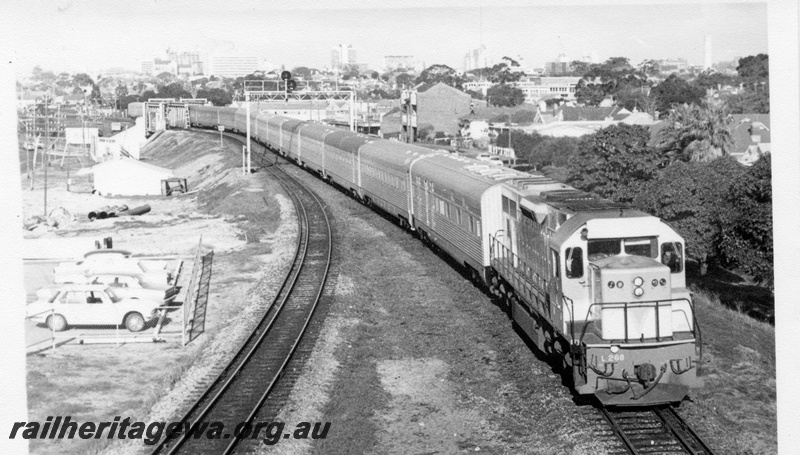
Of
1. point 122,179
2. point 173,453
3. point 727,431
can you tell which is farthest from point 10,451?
point 122,179

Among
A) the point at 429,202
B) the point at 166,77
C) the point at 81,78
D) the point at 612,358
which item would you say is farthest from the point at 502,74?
the point at 612,358

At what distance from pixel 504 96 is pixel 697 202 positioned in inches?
4484

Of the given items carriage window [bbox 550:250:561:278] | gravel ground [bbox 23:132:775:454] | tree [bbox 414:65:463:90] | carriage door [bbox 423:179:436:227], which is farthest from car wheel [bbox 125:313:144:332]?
tree [bbox 414:65:463:90]

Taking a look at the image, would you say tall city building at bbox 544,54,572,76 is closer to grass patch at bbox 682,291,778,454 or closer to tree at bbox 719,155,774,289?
tree at bbox 719,155,774,289

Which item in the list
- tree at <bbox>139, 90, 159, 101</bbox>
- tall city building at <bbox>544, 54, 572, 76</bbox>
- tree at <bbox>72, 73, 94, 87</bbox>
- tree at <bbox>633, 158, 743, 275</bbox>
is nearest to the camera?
tree at <bbox>633, 158, 743, 275</bbox>

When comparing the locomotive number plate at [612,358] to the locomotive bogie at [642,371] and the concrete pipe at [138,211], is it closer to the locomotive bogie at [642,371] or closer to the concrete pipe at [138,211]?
the locomotive bogie at [642,371]

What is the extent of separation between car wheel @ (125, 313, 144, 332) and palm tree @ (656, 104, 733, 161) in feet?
125

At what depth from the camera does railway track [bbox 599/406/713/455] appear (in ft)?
41.4

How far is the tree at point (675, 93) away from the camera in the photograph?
92562 mm

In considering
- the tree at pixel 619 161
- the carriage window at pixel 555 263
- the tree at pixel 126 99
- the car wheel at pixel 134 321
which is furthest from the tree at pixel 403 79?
the carriage window at pixel 555 263

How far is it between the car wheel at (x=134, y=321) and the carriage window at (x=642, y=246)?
45.2ft

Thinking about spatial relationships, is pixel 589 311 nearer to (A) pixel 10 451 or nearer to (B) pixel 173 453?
(B) pixel 173 453

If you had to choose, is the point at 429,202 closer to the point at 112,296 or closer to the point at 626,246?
the point at 112,296

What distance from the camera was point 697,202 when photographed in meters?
33.2
